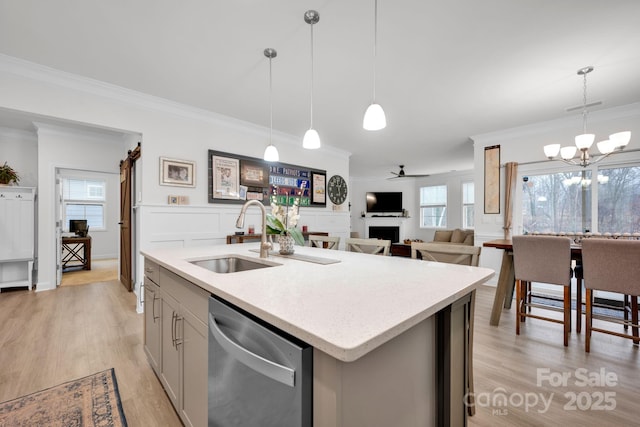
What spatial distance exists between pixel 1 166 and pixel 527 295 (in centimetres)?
750

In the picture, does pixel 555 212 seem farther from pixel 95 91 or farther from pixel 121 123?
pixel 95 91

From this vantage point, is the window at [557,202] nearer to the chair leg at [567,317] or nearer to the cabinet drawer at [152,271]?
the chair leg at [567,317]

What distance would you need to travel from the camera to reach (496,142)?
447 cm

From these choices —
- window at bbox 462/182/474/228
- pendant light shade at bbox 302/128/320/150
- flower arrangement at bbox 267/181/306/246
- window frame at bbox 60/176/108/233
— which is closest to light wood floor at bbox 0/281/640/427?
flower arrangement at bbox 267/181/306/246

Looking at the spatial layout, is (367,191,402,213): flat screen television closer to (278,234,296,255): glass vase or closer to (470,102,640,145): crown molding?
(470,102,640,145): crown molding

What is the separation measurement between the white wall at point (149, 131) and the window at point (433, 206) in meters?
6.11

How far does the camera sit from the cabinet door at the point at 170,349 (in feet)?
4.53

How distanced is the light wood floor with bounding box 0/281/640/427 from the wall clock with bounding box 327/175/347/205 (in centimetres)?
318

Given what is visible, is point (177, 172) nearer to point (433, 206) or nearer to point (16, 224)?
point (16, 224)

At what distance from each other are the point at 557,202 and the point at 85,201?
1000 cm

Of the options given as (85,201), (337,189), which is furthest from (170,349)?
(85,201)

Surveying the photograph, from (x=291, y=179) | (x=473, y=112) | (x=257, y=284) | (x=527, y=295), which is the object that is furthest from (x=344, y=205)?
(x=257, y=284)

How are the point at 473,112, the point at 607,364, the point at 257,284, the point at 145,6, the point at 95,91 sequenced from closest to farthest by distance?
the point at 257,284
the point at 145,6
the point at 607,364
the point at 95,91
the point at 473,112

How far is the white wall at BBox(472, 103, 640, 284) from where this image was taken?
349cm
